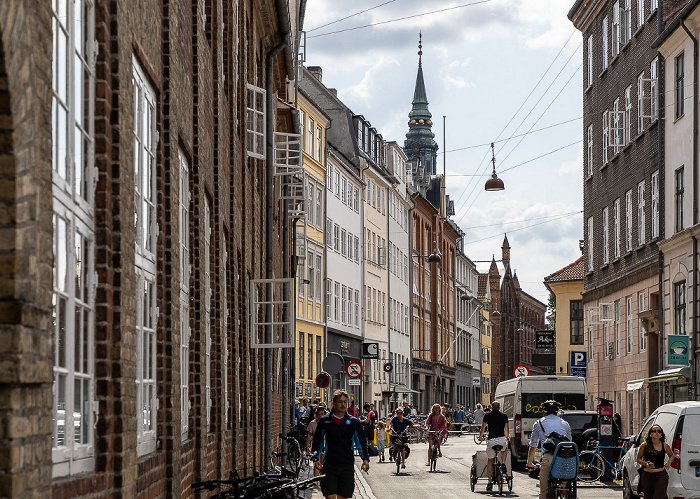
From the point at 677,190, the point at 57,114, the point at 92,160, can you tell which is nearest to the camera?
the point at 57,114

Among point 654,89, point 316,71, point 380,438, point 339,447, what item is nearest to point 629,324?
point 654,89

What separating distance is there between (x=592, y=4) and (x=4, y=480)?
41.0 meters

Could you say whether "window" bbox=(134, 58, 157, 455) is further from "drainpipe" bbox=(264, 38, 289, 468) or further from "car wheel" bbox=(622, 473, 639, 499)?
"car wheel" bbox=(622, 473, 639, 499)

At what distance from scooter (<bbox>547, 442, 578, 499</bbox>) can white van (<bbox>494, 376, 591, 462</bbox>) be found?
12518mm

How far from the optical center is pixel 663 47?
33500mm

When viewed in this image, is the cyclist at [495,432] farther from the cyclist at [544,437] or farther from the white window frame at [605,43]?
the white window frame at [605,43]

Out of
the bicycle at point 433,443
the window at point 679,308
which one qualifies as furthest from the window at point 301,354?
the window at point 679,308

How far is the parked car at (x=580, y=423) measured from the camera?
91.7 ft

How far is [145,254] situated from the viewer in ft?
27.4

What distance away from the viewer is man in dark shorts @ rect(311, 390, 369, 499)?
13984 mm

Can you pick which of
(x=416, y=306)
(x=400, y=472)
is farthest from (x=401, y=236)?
(x=400, y=472)

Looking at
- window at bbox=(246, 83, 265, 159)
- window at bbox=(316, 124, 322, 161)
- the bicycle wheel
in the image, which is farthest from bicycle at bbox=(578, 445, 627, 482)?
window at bbox=(316, 124, 322, 161)

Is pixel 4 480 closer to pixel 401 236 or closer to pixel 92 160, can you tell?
pixel 92 160

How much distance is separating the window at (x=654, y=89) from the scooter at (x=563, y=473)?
60.7 ft
